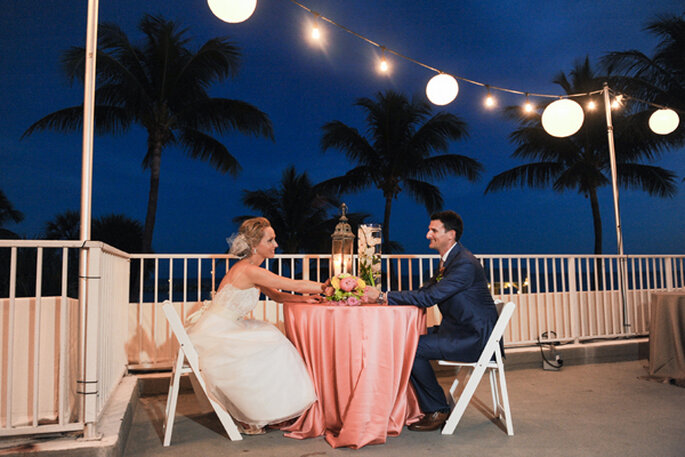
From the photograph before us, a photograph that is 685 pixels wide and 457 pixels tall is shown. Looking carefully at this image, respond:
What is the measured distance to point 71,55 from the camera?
1127cm

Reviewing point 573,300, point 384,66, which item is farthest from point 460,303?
point 573,300

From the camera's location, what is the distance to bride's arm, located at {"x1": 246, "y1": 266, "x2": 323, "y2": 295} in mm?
3141

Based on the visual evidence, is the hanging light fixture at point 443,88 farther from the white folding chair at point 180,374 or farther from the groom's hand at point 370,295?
the white folding chair at point 180,374

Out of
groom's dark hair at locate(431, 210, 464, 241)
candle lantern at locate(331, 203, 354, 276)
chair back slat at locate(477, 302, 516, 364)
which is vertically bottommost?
chair back slat at locate(477, 302, 516, 364)

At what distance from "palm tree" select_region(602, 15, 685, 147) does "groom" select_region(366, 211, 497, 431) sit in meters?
11.4

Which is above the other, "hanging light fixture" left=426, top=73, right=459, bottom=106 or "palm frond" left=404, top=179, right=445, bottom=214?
"palm frond" left=404, top=179, right=445, bottom=214

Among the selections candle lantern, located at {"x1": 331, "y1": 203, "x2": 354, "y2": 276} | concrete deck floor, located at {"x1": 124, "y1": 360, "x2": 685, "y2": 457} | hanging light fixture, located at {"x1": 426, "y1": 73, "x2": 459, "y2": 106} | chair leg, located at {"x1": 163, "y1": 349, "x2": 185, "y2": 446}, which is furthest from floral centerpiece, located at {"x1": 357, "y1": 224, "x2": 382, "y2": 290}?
hanging light fixture, located at {"x1": 426, "y1": 73, "x2": 459, "y2": 106}

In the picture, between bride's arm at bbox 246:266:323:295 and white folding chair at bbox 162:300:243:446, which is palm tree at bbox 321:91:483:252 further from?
white folding chair at bbox 162:300:243:446

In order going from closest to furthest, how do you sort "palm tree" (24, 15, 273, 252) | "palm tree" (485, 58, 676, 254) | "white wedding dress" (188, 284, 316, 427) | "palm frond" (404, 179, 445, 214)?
"white wedding dress" (188, 284, 316, 427) < "palm tree" (24, 15, 273, 252) < "palm tree" (485, 58, 676, 254) < "palm frond" (404, 179, 445, 214)

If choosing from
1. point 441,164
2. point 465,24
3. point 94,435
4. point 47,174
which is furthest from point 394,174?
point 47,174

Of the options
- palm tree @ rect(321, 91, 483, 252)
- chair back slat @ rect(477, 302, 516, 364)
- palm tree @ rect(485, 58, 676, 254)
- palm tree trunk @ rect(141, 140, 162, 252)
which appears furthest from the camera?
palm tree @ rect(321, 91, 483, 252)

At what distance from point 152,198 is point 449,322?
11.8m

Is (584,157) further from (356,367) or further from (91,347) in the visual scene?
(91,347)

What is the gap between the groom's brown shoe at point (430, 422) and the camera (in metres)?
3.01
